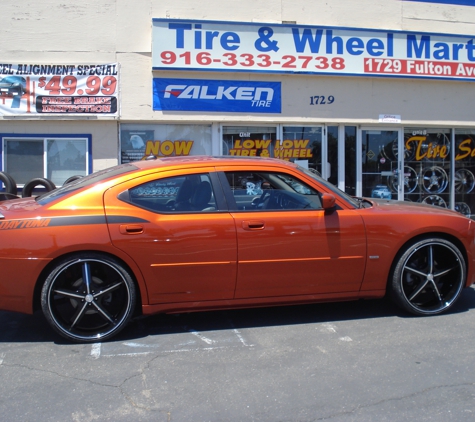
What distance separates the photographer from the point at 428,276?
5.01 m

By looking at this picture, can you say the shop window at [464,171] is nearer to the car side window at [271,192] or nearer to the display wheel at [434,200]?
the display wheel at [434,200]

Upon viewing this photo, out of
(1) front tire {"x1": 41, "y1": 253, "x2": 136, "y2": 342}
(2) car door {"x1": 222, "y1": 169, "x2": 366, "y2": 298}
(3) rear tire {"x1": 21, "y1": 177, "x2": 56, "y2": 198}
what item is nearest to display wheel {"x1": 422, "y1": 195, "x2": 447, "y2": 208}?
(2) car door {"x1": 222, "y1": 169, "x2": 366, "y2": 298}

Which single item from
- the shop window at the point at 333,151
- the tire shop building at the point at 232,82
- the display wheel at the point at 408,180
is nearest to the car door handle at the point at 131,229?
the tire shop building at the point at 232,82

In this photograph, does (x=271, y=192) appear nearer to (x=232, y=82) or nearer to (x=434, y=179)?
(x=232, y=82)

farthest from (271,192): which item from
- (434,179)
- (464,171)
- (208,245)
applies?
(464,171)

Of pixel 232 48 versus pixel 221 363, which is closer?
pixel 221 363

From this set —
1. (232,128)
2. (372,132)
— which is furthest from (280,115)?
(372,132)

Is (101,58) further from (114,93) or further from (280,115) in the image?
(280,115)

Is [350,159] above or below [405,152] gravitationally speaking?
below

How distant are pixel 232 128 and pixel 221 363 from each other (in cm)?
676

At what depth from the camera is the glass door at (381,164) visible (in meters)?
10.7

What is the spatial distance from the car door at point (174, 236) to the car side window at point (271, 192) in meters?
0.27

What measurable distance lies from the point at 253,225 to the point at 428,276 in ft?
6.16

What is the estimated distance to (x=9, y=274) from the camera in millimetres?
4227
